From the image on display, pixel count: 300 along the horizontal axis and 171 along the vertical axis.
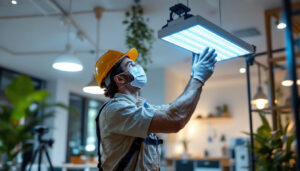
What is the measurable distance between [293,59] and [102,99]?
31.4 ft

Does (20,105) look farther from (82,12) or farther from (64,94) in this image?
(64,94)

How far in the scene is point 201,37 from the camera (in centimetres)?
114

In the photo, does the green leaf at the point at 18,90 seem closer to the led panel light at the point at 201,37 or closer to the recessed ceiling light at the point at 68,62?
the recessed ceiling light at the point at 68,62

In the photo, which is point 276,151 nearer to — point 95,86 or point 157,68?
point 95,86

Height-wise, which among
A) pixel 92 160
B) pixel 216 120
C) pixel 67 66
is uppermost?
pixel 67 66

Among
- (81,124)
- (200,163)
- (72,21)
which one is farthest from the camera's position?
(81,124)

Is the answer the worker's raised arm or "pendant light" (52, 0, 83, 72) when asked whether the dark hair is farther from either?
"pendant light" (52, 0, 83, 72)

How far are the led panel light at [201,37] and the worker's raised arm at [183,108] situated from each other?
0.17 ft

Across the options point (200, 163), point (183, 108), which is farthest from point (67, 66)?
point (200, 163)

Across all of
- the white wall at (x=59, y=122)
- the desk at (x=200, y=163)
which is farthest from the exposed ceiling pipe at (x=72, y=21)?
the desk at (x=200, y=163)

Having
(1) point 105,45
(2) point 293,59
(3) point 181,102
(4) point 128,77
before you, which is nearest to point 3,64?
(1) point 105,45

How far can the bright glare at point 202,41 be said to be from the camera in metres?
1.10

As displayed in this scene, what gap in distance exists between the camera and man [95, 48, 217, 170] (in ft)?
3.98

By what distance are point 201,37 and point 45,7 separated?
297 cm
